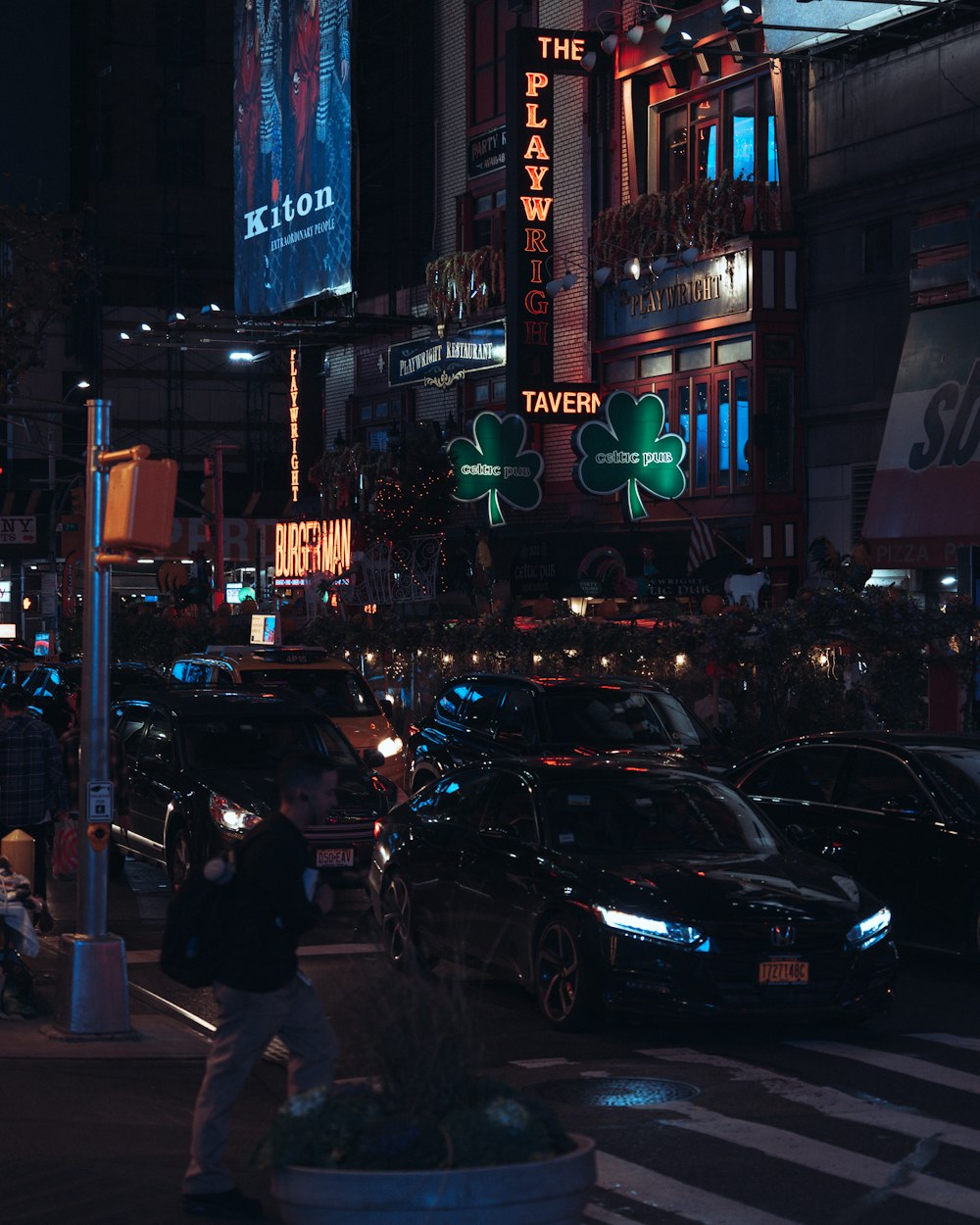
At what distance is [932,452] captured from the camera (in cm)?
2605

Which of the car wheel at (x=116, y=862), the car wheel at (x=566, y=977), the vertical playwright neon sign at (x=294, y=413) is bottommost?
the car wheel at (x=116, y=862)

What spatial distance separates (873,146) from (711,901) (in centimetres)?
2152

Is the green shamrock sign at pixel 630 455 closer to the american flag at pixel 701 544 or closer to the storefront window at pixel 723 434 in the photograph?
the american flag at pixel 701 544

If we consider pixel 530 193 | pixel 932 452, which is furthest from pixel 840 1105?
pixel 530 193

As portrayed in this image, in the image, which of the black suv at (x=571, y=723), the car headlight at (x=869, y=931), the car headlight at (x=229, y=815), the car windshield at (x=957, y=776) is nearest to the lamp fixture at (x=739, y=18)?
the black suv at (x=571, y=723)

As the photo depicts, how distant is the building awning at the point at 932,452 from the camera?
25.4 meters

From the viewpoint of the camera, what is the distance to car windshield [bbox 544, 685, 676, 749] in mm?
18703

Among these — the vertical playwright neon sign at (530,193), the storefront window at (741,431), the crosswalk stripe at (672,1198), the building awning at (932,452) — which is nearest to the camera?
the crosswalk stripe at (672,1198)

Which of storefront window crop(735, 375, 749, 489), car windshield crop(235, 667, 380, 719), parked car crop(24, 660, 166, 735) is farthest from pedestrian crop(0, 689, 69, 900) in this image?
storefront window crop(735, 375, 749, 489)

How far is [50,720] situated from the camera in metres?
25.3

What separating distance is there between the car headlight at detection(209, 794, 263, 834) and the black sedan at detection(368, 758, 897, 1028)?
2822 mm

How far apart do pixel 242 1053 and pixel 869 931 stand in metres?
4.78

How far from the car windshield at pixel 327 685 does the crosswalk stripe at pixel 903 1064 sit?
1169 cm

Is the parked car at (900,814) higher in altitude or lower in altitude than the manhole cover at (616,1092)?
higher
